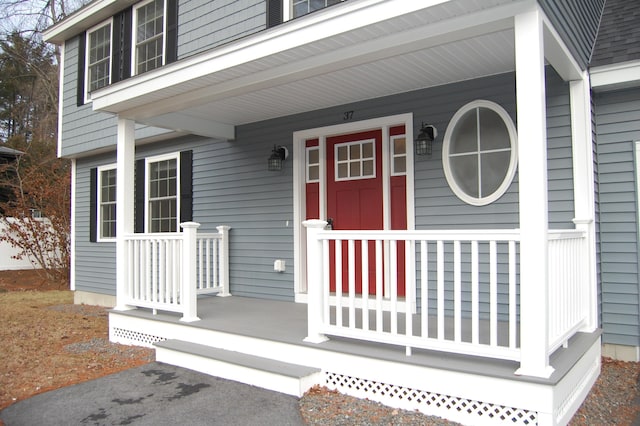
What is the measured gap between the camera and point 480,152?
4.60 meters

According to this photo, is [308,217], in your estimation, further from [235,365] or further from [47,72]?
[47,72]

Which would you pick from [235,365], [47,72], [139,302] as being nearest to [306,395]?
[235,365]

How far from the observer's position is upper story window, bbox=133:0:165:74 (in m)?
7.56

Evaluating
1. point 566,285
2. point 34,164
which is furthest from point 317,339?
point 34,164

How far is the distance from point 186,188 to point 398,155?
3.51 meters

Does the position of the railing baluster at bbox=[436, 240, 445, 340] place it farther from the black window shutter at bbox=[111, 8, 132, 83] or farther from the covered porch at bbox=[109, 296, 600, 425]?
the black window shutter at bbox=[111, 8, 132, 83]

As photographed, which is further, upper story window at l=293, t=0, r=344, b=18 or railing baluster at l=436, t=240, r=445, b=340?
upper story window at l=293, t=0, r=344, b=18

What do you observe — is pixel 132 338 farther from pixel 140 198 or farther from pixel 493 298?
pixel 493 298

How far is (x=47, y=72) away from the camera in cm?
1931

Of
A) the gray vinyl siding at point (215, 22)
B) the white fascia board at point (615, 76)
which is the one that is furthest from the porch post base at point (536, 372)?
the gray vinyl siding at point (215, 22)

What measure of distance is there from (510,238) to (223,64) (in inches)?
111

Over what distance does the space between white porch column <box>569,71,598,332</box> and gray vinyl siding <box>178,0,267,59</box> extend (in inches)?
150

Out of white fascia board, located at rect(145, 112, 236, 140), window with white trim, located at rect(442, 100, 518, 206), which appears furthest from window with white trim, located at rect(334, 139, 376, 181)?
white fascia board, located at rect(145, 112, 236, 140)

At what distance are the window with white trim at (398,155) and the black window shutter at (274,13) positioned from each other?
221 centimetres
